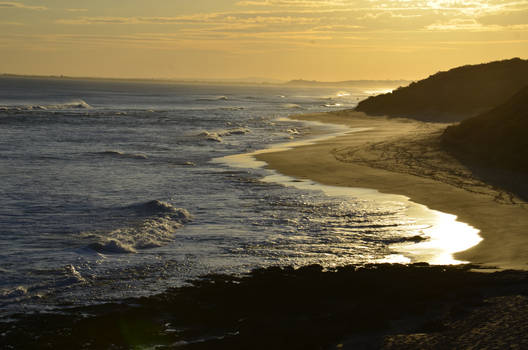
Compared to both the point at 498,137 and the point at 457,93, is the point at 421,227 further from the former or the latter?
the point at 457,93

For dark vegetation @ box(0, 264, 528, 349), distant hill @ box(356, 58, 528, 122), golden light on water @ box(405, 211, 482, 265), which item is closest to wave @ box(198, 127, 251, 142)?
distant hill @ box(356, 58, 528, 122)

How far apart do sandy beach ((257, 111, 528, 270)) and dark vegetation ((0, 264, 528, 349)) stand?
2.06 meters

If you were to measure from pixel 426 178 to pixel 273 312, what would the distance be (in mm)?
14066

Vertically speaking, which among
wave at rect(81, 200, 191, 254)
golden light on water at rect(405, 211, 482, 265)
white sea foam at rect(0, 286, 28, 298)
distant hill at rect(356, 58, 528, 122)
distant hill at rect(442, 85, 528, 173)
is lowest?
white sea foam at rect(0, 286, 28, 298)

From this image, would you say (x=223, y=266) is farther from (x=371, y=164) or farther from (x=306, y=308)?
(x=371, y=164)

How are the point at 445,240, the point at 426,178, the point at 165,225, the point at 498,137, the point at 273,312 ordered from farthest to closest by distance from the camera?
Answer: the point at 498,137
the point at 426,178
the point at 165,225
the point at 445,240
the point at 273,312

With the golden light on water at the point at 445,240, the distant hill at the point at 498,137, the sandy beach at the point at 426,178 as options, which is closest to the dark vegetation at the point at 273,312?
the golden light on water at the point at 445,240

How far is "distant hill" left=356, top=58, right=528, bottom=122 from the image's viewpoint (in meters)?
64.5

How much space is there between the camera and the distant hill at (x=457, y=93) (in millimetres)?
64500

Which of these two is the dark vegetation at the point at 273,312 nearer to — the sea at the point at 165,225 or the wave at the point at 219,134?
the sea at the point at 165,225

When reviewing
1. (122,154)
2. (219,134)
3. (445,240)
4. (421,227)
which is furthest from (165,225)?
(219,134)

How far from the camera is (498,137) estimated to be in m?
26.1

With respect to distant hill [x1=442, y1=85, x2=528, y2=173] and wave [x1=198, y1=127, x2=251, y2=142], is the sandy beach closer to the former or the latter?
distant hill [x1=442, y1=85, x2=528, y2=173]

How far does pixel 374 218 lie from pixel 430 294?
20.8 feet
